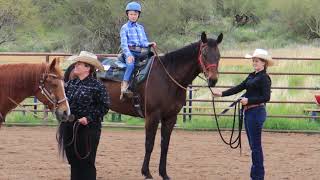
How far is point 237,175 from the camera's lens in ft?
25.9

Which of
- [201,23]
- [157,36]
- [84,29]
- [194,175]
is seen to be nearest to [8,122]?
[194,175]

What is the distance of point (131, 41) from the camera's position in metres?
8.01

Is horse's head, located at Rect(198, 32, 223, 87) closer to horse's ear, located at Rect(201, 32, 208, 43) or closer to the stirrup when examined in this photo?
horse's ear, located at Rect(201, 32, 208, 43)

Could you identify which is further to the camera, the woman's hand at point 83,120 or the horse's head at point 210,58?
the horse's head at point 210,58

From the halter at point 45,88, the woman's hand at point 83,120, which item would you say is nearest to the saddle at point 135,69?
the halter at point 45,88

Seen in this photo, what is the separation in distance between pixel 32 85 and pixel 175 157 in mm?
4220

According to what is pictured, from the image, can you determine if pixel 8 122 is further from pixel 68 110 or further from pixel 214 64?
pixel 68 110

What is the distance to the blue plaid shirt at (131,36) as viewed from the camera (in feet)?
26.0

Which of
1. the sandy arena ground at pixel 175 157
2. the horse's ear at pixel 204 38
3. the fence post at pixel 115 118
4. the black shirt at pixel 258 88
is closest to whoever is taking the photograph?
the black shirt at pixel 258 88

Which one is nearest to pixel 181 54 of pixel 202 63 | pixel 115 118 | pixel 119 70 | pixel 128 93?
pixel 202 63

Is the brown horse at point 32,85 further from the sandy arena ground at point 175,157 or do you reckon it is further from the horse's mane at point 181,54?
the horse's mane at point 181,54

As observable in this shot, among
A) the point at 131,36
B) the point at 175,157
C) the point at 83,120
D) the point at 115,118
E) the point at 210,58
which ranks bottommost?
the point at 175,157

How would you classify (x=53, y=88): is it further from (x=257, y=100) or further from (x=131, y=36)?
(x=131, y=36)

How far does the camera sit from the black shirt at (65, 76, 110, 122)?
533 cm
